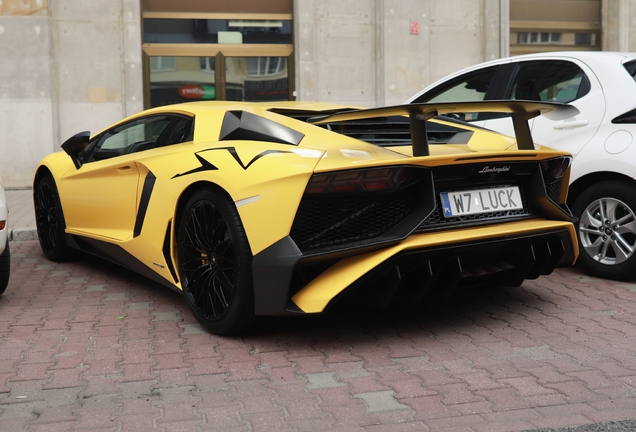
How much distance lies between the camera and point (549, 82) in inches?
235

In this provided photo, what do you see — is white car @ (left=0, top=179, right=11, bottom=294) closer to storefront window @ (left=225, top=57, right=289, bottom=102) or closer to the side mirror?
the side mirror

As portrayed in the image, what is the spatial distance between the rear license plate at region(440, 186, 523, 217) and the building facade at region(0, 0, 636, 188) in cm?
984

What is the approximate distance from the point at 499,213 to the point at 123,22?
1045 cm

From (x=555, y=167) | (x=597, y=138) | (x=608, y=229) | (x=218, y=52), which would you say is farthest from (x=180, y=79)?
(x=555, y=167)

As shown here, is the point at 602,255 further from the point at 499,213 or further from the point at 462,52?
the point at 462,52

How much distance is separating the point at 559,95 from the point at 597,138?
57 centimetres

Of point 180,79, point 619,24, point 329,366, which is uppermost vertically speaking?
point 619,24

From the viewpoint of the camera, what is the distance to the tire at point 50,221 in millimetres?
6223

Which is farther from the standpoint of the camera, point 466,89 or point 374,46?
point 374,46

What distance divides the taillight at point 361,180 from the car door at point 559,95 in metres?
2.30

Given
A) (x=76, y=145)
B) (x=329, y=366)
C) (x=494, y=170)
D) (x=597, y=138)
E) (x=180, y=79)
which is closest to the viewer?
(x=329, y=366)

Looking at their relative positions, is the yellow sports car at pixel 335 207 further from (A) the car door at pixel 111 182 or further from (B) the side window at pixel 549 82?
(B) the side window at pixel 549 82

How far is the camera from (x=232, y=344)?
4090 mm

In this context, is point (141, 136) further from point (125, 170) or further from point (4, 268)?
point (4, 268)
